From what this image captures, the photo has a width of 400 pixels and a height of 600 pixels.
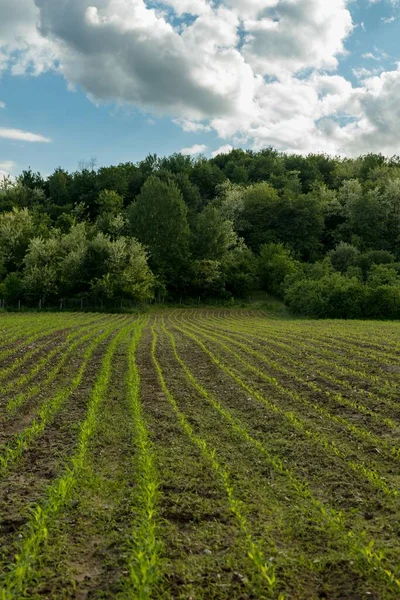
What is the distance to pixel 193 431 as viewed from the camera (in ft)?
32.9

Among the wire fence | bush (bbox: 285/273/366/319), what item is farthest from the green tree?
Result: bush (bbox: 285/273/366/319)

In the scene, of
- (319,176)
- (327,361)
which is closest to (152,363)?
(327,361)

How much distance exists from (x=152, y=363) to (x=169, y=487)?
11436 mm

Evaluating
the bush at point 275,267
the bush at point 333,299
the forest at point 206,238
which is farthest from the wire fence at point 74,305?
the bush at point 275,267

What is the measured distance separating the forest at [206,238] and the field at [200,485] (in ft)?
118

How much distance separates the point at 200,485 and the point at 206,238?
67526 mm

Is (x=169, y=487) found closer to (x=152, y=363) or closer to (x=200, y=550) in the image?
(x=200, y=550)

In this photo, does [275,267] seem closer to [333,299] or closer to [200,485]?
[333,299]

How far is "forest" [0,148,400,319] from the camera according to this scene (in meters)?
54.3

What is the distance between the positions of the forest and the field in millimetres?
35910

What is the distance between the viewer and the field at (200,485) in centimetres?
487

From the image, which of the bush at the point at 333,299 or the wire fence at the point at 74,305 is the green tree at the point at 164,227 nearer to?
the wire fence at the point at 74,305

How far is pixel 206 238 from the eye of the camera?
241 feet

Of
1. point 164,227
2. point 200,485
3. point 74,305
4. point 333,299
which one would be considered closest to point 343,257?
point 333,299
